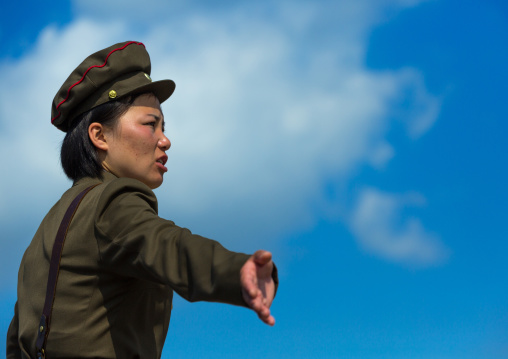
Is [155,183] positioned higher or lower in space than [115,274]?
higher

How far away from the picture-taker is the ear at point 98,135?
3484 millimetres

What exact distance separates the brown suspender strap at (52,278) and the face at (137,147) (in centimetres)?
41

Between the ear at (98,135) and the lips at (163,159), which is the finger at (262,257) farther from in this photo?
the ear at (98,135)

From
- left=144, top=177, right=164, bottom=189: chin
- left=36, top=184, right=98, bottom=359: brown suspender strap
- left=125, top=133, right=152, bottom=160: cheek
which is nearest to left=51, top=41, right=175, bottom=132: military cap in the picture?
left=125, top=133, right=152, bottom=160: cheek

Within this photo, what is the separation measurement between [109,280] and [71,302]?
0.22m

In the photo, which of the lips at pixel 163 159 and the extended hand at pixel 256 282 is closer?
the extended hand at pixel 256 282

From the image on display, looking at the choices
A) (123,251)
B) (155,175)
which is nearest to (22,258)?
(155,175)

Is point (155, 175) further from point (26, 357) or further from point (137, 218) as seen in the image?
point (26, 357)

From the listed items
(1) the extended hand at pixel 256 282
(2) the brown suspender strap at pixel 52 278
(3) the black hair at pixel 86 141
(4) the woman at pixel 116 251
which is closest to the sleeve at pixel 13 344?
(4) the woman at pixel 116 251

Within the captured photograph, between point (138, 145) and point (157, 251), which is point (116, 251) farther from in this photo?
point (138, 145)

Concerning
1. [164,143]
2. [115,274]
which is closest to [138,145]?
[164,143]

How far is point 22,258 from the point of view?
365 centimetres

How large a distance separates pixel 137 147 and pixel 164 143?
162 mm

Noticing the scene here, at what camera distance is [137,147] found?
3453 mm
